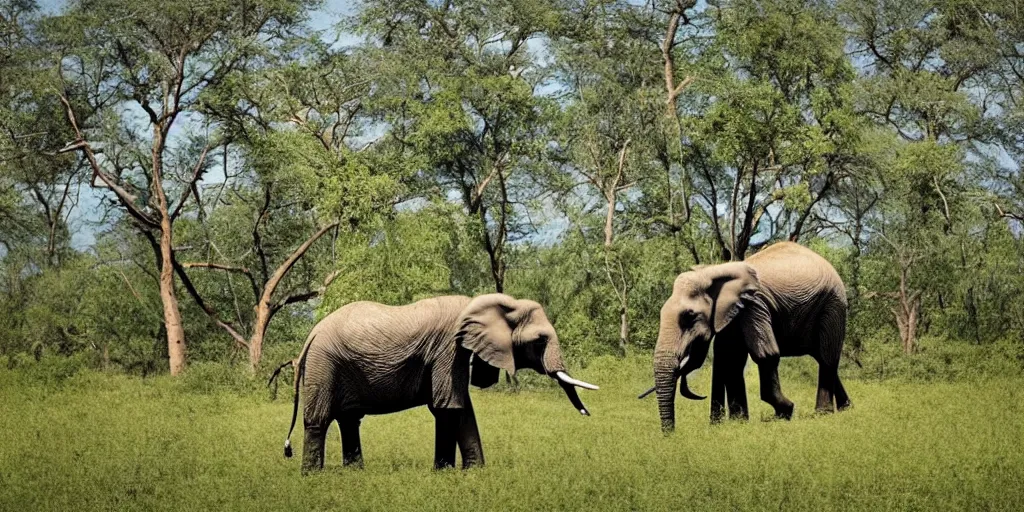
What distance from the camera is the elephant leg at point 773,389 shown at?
18078 mm

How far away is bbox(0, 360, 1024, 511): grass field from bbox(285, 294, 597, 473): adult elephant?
61 cm

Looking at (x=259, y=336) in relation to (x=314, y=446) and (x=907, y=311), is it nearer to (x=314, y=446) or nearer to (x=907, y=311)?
(x=314, y=446)

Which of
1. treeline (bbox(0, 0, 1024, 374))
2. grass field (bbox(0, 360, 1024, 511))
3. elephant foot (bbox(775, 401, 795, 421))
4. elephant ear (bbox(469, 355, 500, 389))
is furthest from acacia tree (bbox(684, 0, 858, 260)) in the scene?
elephant ear (bbox(469, 355, 500, 389))

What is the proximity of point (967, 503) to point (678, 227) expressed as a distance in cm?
2243

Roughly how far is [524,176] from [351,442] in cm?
2198

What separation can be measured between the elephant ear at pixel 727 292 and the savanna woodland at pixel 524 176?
427 centimetres

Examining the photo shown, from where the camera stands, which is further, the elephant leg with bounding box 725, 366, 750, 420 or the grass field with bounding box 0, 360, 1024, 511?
the elephant leg with bounding box 725, 366, 750, 420

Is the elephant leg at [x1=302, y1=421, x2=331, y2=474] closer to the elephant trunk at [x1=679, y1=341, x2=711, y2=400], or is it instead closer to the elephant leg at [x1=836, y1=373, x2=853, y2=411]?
the elephant trunk at [x1=679, y1=341, x2=711, y2=400]

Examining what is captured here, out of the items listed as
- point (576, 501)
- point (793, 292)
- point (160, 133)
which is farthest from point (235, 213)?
point (576, 501)

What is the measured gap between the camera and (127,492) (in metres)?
14.5

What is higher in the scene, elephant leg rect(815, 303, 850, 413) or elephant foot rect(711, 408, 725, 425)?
elephant leg rect(815, 303, 850, 413)

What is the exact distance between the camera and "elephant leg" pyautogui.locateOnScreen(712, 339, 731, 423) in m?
18.4

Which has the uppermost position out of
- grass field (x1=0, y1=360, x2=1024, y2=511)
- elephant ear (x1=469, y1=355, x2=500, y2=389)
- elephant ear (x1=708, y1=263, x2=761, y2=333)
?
elephant ear (x1=708, y1=263, x2=761, y2=333)

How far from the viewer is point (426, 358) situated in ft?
47.3
